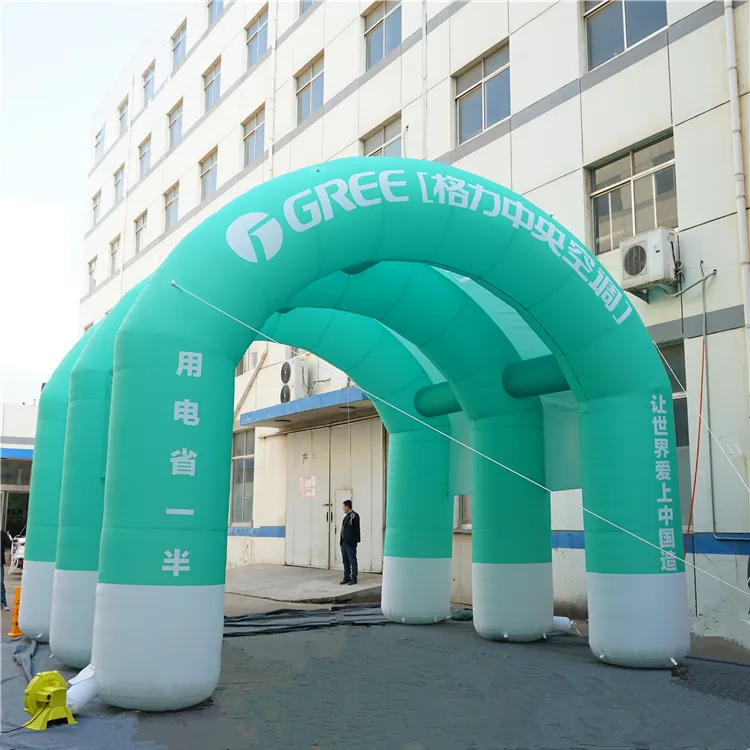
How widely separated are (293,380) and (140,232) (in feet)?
38.2

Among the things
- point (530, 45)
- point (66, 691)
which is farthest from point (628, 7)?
point (66, 691)

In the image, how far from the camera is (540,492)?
8.33 meters

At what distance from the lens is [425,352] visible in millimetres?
8625

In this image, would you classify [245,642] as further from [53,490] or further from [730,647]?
[730,647]

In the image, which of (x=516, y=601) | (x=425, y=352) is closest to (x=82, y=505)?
(x=425, y=352)

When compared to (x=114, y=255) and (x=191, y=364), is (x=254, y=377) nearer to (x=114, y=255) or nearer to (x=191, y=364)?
(x=114, y=255)

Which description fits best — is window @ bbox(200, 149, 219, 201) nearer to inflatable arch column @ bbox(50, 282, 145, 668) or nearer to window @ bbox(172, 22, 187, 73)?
window @ bbox(172, 22, 187, 73)

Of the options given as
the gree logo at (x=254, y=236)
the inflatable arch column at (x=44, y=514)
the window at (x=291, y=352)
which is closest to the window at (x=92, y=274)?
the window at (x=291, y=352)

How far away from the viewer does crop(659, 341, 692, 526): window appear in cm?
915

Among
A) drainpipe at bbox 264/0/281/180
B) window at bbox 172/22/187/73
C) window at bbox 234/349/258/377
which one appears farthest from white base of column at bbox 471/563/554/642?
window at bbox 172/22/187/73

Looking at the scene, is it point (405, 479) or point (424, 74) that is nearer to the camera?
point (405, 479)

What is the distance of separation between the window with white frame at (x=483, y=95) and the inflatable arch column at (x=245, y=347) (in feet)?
19.8

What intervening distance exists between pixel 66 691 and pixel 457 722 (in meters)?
2.50

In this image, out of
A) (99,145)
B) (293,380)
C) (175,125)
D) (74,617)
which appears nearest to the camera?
(74,617)
